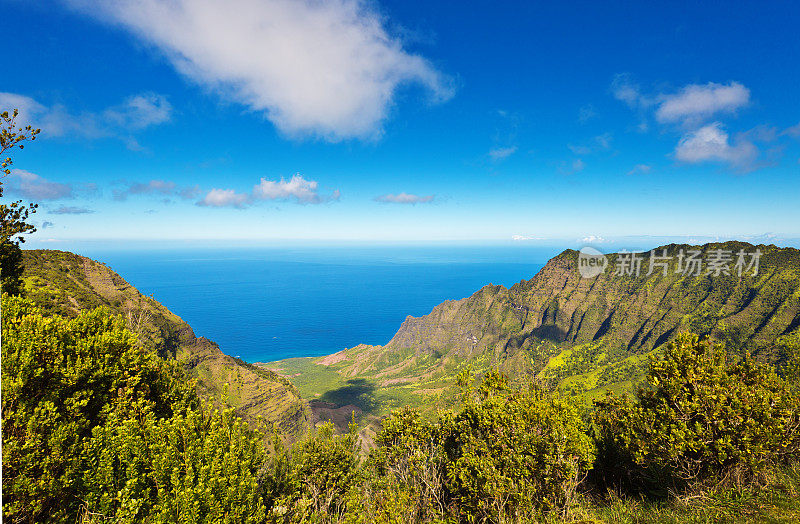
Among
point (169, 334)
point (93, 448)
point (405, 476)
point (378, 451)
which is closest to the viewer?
point (93, 448)

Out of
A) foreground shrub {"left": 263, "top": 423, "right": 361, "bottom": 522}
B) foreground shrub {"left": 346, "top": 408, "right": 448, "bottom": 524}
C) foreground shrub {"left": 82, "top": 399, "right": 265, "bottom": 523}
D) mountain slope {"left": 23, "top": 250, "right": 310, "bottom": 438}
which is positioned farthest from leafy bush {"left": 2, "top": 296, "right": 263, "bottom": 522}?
mountain slope {"left": 23, "top": 250, "right": 310, "bottom": 438}

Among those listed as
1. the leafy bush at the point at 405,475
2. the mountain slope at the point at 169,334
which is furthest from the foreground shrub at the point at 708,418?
the mountain slope at the point at 169,334

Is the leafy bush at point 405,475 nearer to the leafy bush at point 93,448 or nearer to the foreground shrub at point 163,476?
the foreground shrub at point 163,476

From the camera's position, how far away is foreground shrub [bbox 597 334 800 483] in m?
16.7

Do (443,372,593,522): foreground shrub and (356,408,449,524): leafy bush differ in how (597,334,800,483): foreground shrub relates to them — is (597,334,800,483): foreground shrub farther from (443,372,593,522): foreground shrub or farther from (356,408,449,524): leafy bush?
(356,408,449,524): leafy bush

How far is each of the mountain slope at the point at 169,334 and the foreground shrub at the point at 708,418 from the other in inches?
3259

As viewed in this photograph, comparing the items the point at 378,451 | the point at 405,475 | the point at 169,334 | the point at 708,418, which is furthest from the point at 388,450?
the point at 169,334

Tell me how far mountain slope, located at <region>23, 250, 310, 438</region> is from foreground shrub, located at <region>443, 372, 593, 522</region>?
75.0 m

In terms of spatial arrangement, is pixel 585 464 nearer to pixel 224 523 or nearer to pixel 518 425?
pixel 518 425

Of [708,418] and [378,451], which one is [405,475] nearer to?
[378,451]

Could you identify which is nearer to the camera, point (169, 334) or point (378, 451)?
point (378, 451)

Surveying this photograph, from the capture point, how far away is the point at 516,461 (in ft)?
61.3

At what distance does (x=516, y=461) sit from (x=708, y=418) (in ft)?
36.3

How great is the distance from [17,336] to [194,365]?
11691 cm
